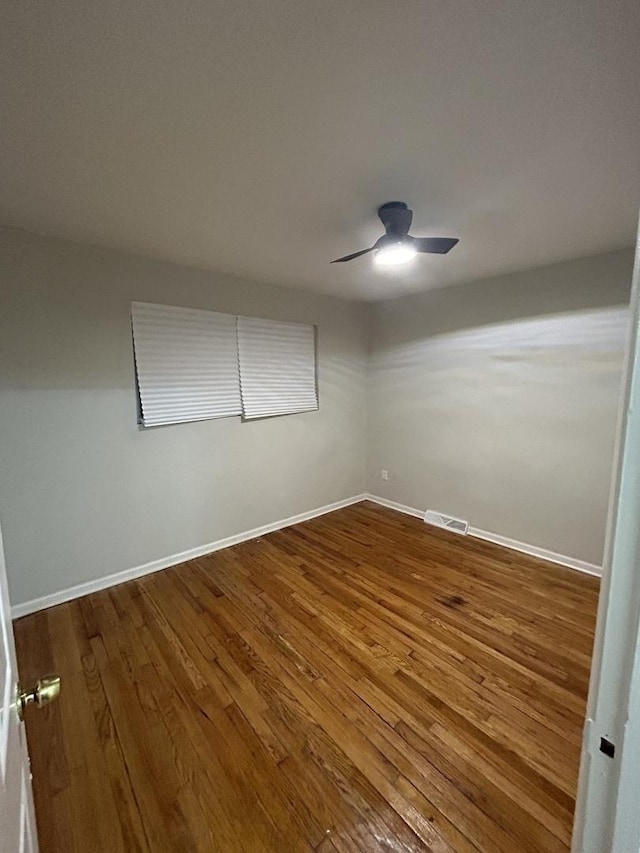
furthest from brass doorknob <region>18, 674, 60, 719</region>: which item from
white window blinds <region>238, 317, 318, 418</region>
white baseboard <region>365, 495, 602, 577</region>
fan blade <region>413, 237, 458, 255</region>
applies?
white baseboard <region>365, 495, 602, 577</region>

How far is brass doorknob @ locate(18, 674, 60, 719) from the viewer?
670mm

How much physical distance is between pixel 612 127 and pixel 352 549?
9.66 ft

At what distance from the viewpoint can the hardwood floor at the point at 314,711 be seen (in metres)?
1.22

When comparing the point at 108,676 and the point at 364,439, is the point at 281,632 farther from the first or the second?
the point at 364,439

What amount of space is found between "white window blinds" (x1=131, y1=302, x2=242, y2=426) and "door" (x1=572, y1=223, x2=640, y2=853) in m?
2.79

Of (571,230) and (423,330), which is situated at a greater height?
(571,230)

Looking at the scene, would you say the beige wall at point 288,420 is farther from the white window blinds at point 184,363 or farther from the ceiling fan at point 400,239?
the ceiling fan at point 400,239

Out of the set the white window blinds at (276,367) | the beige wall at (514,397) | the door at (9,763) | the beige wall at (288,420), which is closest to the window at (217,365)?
the white window blinds at (276,367)

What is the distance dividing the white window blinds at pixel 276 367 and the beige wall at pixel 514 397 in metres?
0.94

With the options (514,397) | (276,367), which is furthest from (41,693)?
(514,397)

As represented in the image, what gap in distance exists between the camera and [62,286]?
7.52 ft

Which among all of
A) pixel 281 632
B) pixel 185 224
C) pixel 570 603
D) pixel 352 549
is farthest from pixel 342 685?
pixel 185 224

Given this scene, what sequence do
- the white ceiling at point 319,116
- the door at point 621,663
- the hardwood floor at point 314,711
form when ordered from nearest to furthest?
the door at point 621,663 → the white ceiling at point 319,116 → the hardwood floor at point 314,711

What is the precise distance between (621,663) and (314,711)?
5.26 ft
